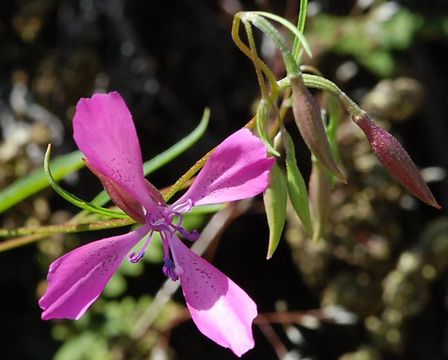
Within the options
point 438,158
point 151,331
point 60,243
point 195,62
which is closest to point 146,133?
point 195,62

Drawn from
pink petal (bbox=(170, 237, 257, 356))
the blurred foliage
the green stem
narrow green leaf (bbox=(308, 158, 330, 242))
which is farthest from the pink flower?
the blurred foliage

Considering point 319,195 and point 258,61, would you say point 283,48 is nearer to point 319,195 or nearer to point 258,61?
point 258,61

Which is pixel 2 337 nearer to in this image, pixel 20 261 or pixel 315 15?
pixel 20 261

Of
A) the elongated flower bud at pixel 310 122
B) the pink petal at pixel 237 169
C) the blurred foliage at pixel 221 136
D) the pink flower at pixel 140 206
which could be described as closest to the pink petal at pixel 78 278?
A: the pink flower at pixel 140 206

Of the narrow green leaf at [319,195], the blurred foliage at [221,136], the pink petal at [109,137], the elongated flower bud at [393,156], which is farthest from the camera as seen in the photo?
the blurred foliage at [221,136]

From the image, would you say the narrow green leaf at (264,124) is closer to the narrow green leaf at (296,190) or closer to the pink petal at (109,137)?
the narrow green leaf at (296,190)

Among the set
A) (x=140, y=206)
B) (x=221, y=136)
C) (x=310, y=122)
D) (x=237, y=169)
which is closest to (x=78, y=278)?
(x=140, y=206)

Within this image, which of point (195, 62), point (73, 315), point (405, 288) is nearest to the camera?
point (73, 315)
